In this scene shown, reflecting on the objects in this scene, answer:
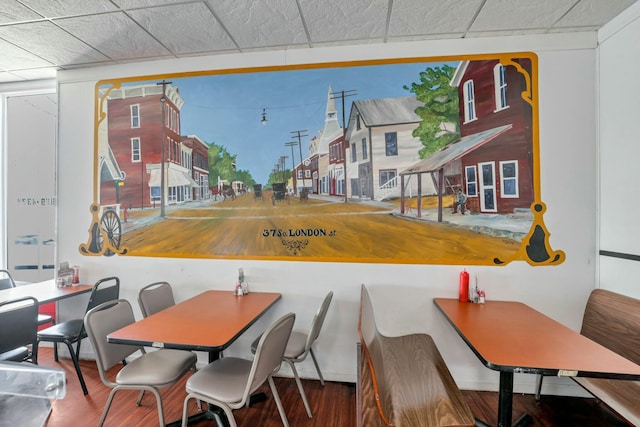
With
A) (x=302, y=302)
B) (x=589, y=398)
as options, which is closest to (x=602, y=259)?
(x=589, y=398)

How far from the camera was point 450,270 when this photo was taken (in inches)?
97.0

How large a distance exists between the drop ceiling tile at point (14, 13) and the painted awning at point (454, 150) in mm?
3275

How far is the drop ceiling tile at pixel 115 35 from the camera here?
89.4 inches

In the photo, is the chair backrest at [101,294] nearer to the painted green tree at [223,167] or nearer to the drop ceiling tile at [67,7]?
the painted green tree at [223,167]

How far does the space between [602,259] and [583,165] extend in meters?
0.79

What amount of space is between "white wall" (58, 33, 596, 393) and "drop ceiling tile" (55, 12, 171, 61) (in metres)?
0.18

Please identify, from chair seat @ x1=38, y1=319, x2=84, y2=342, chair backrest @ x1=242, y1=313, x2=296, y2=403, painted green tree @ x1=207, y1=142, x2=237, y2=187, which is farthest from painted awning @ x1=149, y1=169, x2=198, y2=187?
chair backrest @ x1=242, y1=313, x2=296, y2=403

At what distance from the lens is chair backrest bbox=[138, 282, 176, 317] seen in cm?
228

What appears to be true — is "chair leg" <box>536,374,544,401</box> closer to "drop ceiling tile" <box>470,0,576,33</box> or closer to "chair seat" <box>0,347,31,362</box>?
"drop ceiling tile" <box>470,0,576,33</box>

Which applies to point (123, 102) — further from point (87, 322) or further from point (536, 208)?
point (536, 208)

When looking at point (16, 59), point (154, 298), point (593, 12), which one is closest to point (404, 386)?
point (154, 298)

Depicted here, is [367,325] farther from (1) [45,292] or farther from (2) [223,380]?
(1) [45,292]

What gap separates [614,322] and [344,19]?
3038 mm

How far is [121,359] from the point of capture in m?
1.91
